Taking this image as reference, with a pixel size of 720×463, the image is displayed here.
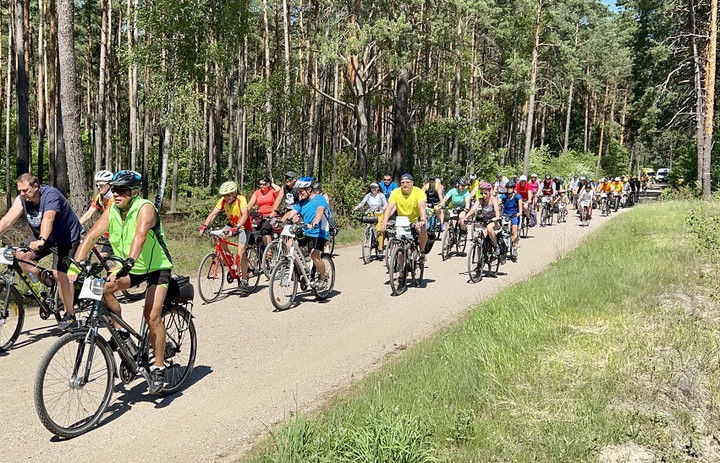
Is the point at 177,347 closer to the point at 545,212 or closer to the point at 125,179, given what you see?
the point at 125,179

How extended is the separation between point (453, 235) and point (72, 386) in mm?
12235

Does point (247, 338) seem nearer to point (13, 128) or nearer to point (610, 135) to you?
point (13, 128)

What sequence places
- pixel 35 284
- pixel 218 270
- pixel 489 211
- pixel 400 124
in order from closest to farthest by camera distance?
1. pixel 35 284
2. pixel 218 270
3. pixel 489 211
4. pixel 400 124

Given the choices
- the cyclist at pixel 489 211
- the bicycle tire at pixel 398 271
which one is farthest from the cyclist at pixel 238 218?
the cyclist at pixel 489 211

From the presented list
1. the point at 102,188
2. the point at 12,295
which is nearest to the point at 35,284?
the point at 12,295

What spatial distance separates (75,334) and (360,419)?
2459 mm

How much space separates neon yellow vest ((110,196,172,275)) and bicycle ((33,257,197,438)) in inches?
11.5

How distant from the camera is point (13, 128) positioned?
118ft

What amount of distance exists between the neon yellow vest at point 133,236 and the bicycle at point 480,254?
7.81 m

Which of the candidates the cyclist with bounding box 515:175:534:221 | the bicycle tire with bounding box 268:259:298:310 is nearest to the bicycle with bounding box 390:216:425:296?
the bicycle tire with bounding box 268:259:298:310

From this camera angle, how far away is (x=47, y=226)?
271 inches

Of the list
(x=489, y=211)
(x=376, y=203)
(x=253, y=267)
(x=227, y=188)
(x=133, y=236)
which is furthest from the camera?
(x=376, y=203)

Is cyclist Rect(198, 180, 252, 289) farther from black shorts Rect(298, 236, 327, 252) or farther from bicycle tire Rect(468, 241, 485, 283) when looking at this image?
bicycle tire Rect(468, 241, 485, 283)

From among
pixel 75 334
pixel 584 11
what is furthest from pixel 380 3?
pixel 584 11
